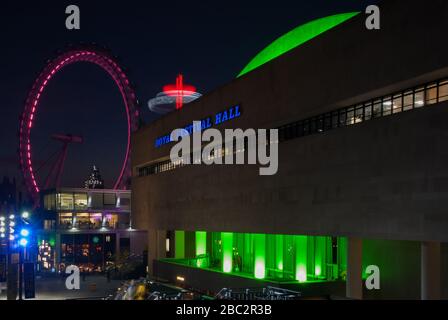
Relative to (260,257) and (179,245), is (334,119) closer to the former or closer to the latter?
(260,257)

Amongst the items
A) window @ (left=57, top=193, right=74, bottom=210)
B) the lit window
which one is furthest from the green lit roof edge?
window @ (left=57, top=193, right=74, bottom=210)

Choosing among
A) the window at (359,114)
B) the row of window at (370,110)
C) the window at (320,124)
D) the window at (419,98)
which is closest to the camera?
the row of window at (370,110)

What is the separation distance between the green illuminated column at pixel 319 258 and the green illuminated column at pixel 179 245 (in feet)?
77.5

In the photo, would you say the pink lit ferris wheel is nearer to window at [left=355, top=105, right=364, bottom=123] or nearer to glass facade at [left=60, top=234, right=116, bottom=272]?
glass facade at [left=60, top=234, right=116, bottom=272]

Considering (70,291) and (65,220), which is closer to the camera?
(70,291)

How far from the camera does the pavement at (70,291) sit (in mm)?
47219

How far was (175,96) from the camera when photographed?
199ft

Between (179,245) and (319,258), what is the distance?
24108 millimetres

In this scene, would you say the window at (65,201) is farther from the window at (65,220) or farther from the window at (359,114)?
the window at (359,114)

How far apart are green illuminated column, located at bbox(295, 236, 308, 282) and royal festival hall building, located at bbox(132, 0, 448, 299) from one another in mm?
92

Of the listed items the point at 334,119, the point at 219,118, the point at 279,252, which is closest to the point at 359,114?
the point at 334,119

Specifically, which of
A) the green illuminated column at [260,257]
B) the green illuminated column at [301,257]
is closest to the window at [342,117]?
the green illuminated column at [301,257]

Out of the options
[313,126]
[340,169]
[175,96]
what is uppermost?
[175,96]

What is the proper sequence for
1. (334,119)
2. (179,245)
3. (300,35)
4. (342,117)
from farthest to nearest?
(179,245)
(300,35)
(334,119)
(342,117)
